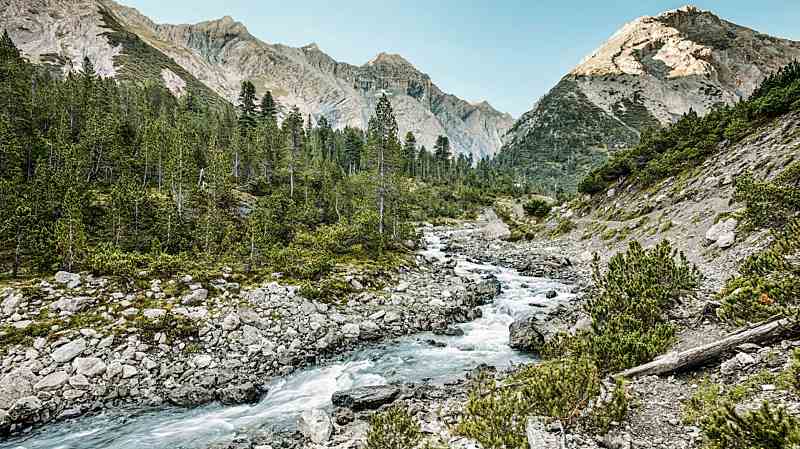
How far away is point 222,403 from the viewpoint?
554 inches

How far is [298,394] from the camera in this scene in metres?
14.8

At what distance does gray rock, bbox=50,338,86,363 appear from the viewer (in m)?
14.5

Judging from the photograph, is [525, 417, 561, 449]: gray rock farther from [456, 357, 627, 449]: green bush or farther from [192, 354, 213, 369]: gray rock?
[192, 354, 213, 369]: gray rock

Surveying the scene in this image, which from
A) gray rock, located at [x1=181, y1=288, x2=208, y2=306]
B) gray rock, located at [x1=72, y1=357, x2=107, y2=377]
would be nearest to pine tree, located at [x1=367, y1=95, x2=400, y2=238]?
gray rock, located at [x1=181, y1=288, x2=208, y2=306]

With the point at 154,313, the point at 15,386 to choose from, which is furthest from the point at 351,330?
the point at 15,386

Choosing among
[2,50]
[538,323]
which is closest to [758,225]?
[538,323]

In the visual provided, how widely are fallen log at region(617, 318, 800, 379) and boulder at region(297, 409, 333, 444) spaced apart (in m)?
8.46

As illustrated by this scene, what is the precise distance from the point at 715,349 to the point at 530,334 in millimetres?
8858

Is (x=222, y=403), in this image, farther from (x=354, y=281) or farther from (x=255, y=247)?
(x=255, y=247)

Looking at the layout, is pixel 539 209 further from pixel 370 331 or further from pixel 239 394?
pixel 239 394

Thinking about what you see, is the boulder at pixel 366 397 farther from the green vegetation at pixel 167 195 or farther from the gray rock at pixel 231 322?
the green vegetation at pixel 167 195

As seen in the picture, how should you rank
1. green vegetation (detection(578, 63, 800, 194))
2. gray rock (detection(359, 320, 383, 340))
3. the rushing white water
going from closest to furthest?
the rushing white water < gray rock (detection(359, 320, 383, 340)) < green vegetation (detection(578, 63, 800, 194))

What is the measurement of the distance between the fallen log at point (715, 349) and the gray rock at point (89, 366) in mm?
17697

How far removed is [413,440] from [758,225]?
2176 centimetres
